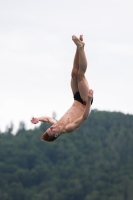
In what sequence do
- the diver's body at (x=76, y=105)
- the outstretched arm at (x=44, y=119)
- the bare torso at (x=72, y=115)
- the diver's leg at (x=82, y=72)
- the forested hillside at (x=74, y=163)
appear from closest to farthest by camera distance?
the diver's leg at (x=82, y=72) → the diver's body at (x=76, y=105) → the bare torso at (x=72, y=115) → the outstretched arm at (x=44, y=119) → the forested hillside at (x=74, y=163)

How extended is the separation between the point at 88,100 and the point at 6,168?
433 feet

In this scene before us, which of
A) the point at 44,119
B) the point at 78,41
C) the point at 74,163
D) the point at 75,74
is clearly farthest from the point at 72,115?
the point at 74,163

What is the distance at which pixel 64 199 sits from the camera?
15025 centimetres

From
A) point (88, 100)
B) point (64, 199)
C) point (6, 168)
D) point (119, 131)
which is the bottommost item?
point (88, 100)

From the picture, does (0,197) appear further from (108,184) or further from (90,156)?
(90,156)

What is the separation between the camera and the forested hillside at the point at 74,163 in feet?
500

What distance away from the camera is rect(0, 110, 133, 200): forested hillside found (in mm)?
152500

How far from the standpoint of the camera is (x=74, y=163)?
17512 cm

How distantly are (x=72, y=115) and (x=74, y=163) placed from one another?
5855 inches

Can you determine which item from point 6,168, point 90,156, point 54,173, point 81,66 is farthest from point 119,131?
point 81,66

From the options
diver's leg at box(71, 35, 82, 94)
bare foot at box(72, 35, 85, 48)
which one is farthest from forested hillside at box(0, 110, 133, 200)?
bare foot at box(72, 35, 85, 48)

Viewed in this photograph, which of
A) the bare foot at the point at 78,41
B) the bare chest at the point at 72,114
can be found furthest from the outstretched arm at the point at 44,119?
the bare foot at the point at 78,41

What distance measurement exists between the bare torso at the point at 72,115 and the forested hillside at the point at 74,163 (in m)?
119

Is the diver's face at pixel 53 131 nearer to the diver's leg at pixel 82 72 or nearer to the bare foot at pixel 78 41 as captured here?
the diver's leg at pixel 82 72
